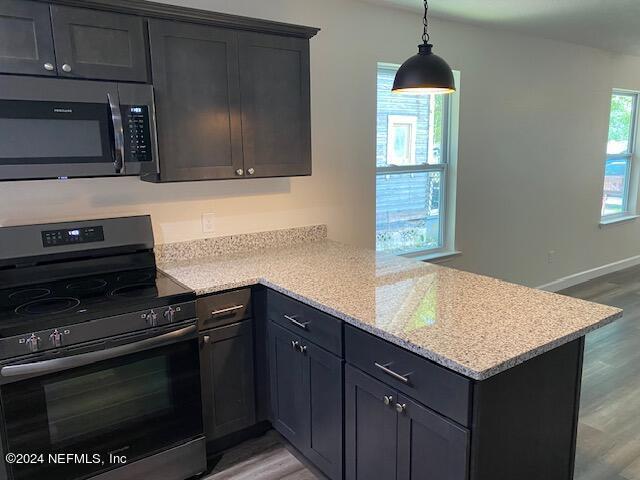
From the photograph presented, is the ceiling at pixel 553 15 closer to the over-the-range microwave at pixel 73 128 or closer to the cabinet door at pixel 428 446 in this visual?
the over-the-range microwave at pixel 73 128

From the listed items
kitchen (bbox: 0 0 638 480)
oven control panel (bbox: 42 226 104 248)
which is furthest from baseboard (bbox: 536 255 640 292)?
oven control panel (bbox: 42 226 104 248)

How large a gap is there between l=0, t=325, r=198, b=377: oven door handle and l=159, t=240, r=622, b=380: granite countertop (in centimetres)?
23

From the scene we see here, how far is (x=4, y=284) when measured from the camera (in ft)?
7.06

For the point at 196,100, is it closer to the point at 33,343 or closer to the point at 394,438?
the point at 33,343

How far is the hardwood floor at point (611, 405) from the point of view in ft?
7.55

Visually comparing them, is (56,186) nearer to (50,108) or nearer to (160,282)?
(50,108)

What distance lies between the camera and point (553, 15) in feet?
12.0

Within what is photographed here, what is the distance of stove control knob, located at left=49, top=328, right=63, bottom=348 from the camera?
5.90 feet

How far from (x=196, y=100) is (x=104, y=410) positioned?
144 cm

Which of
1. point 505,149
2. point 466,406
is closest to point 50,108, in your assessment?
point 466,406

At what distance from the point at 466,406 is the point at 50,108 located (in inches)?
75.0

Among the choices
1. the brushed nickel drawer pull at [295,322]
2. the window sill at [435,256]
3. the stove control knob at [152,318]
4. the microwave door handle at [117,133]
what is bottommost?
the window sill at [435,256]

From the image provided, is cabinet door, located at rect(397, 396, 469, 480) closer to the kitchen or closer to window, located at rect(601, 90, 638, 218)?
the kitchen

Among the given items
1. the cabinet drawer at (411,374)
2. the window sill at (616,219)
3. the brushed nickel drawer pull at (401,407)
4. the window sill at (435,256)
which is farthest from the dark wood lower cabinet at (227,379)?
the window sill at (616,219)
